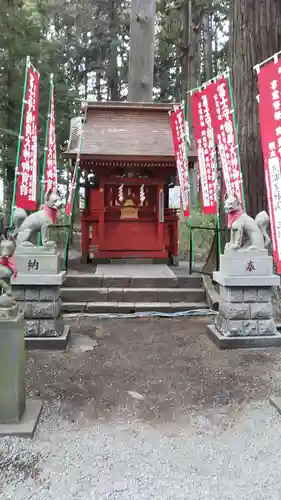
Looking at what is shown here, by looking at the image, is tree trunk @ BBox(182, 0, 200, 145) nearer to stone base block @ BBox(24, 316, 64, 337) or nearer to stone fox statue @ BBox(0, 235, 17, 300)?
stone base block @ BBox(24, 316, 64, 337)

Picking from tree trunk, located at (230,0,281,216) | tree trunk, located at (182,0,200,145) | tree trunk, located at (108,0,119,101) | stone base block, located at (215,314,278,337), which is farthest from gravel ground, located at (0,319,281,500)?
tree trunk, located at (108,0,119,101)

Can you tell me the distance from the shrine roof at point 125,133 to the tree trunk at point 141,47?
7.01 feet

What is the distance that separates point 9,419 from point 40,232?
2.84 meters

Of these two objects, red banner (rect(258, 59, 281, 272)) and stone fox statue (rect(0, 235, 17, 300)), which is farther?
red banner (rect(258, 59, 281, 272))

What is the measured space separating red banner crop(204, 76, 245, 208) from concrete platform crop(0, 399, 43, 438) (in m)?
4.18

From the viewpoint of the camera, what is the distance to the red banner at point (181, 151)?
25.8ft

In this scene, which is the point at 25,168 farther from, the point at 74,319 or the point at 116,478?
the point at 116,478

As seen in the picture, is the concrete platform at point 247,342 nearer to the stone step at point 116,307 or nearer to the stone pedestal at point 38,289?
the stone step at point 116,307

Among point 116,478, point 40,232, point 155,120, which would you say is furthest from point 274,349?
point 155,120

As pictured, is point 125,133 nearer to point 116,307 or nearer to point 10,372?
point 116,307

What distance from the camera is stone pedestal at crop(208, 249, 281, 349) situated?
16.6 ft

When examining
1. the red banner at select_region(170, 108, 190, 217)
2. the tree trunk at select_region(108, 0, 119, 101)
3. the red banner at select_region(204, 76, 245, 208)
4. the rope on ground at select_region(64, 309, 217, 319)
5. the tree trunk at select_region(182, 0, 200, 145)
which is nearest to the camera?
the red banner at select_region(204, 76, 245, 208)

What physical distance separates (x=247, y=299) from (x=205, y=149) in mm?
3095

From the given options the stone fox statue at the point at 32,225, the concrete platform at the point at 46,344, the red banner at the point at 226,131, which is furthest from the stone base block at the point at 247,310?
the stone fox statue at the point at 32,225
